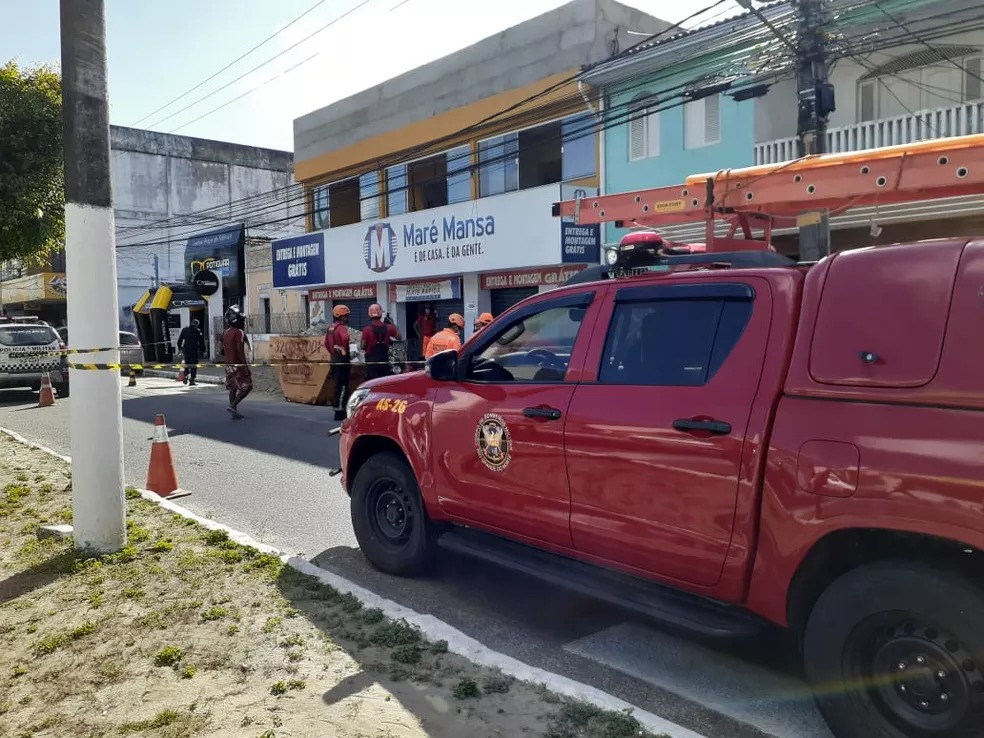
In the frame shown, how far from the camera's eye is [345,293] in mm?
24000

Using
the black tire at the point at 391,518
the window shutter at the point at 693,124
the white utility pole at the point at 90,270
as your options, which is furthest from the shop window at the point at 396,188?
the black tire at the point at 391,518

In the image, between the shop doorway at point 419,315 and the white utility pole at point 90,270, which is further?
the shop doorway at point 419,315

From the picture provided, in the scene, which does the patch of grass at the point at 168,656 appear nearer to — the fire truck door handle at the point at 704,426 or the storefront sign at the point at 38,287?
the fire truck door handle at the point at 704,426

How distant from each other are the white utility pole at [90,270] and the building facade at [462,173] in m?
11.2

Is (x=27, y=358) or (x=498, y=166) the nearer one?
(x=27, y=358)

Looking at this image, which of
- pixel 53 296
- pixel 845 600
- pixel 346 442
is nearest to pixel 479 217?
pixel 346 442

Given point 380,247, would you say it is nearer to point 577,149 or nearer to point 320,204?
point 320,204

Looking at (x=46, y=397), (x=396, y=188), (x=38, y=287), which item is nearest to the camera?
(x=46, y=397)

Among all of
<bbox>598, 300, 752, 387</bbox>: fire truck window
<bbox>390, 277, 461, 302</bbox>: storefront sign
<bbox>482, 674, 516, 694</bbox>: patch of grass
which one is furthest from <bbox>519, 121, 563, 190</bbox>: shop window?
<bbox>482, 674, 516, 694</bbox>: patch of grass

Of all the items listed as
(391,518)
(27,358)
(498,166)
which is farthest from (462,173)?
(391,518)

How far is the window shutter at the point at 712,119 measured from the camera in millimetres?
14492

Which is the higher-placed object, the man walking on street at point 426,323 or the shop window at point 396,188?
the shop window at point 396,188

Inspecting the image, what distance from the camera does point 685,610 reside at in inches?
132

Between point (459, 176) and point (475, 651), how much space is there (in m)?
17.7
